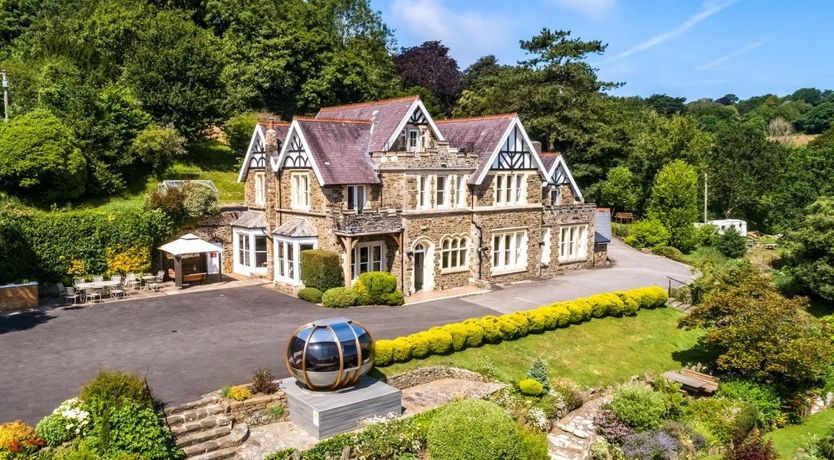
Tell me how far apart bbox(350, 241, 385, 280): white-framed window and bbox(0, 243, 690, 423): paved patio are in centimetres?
291

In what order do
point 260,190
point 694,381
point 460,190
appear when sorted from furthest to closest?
point 260,190 → point 460,190 → point 694,381

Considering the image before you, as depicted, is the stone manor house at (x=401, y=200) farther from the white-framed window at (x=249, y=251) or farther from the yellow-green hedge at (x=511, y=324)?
the yellow-green hedge at (x=511, y=324)

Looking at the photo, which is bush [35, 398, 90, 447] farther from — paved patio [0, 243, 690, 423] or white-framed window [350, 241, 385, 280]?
white-framed window [350, 241, 385, 280]

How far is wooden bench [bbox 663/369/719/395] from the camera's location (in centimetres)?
2162

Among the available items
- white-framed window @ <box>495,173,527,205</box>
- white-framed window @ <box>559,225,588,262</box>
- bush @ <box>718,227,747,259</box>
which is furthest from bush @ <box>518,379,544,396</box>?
bush @ <box>718,227,747,259</box>

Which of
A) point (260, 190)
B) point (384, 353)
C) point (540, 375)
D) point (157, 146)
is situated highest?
point (157, 146)

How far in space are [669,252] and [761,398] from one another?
25.2 m

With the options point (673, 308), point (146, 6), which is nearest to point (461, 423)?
point (673, 308)

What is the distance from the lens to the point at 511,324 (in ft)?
77.9

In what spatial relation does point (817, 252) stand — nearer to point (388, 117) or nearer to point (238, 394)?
point (388, 117)

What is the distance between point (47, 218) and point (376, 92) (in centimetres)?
4223

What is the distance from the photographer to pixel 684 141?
54.3 meters

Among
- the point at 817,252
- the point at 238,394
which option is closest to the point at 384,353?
the point at 238,394

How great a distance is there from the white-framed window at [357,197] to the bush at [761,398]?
1740 centimetres
